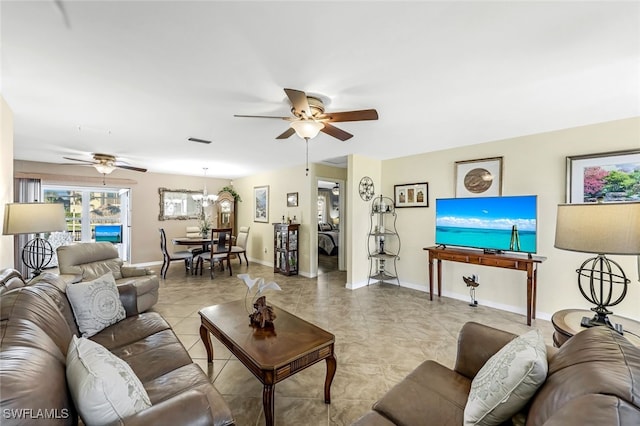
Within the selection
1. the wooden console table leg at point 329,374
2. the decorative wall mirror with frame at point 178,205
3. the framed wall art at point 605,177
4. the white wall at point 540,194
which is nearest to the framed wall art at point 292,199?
the white wall at point 540,194

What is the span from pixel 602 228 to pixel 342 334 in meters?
2.28

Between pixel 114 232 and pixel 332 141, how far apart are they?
6.13 meters

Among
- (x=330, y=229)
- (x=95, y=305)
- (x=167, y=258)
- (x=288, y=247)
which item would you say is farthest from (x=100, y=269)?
(x=330, y=229)

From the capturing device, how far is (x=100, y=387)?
90 centimetres

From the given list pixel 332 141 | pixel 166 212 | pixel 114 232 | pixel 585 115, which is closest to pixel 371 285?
pixel 332 141

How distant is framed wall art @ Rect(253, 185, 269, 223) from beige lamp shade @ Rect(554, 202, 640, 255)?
5.64 meters

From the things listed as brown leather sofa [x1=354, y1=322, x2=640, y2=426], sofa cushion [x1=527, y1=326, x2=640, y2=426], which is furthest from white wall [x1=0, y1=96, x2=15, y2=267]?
sofa cushion [x1=527, y1=326, x2=640, y2=426]

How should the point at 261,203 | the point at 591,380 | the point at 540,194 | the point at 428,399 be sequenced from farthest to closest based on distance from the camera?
the point at 261,203
the point at 540,194
the point at 428,399
the point at 591,380

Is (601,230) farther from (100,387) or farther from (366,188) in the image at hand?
(366,188)

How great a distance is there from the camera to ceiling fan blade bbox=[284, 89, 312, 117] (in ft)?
5.83

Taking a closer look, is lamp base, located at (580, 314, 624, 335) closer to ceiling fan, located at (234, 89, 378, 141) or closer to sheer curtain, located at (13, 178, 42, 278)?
ceiling fan, located at (234, 89, 378, 141)

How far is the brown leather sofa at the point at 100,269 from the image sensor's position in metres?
3.12

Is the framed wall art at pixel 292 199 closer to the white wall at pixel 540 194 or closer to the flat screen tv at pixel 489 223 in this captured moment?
the white wall at pixel 540 194

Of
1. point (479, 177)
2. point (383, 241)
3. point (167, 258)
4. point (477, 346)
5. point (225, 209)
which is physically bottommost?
point (167, 258)
